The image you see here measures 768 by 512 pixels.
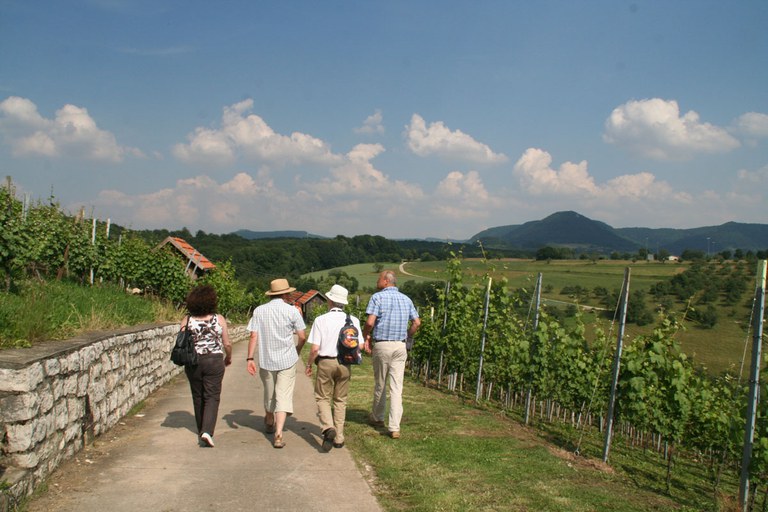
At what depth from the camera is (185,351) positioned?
6.29 m

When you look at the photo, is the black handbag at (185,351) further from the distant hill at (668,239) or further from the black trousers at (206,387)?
the distant hill at (668,239)

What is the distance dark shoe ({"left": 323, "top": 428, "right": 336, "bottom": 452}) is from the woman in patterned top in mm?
1195

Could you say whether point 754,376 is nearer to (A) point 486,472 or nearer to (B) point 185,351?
(A) point 486,472

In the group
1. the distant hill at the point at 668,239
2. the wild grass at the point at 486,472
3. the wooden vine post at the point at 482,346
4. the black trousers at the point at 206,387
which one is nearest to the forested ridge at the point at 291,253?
the distant hill at the point at 668,239

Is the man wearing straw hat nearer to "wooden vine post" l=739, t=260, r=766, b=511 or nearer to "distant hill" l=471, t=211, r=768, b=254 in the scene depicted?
"wooden vine post" l=739, t=260, r=766, b=511

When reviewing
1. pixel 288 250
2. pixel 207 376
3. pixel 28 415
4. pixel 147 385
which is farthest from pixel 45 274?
pixel 288 250

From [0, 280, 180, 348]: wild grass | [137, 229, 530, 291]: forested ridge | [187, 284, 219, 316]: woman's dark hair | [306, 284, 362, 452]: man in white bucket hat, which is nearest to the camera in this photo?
[0, 280, 180, 348]: wild grass

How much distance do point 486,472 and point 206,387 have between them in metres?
3.08

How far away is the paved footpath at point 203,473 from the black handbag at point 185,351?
2.94 feet

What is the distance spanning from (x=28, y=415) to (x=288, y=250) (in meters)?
72.8

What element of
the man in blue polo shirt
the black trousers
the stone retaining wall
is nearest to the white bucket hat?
the man in blue polo shirt

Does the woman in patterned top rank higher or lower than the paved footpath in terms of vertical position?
higher

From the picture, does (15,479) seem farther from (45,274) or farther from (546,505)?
(45,274)

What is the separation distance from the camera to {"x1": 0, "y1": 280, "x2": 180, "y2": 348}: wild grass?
18.1 feet
